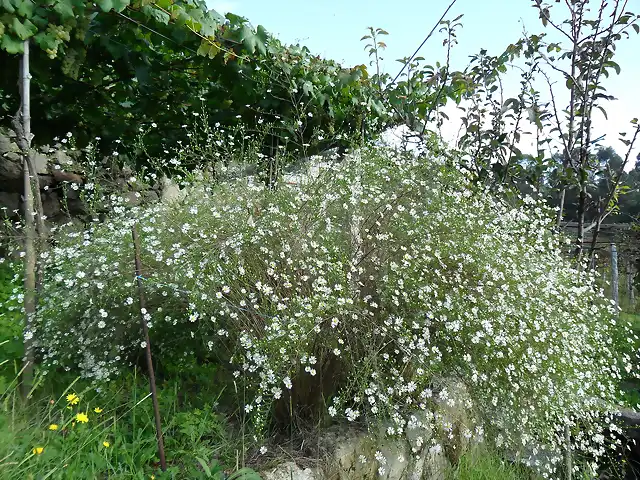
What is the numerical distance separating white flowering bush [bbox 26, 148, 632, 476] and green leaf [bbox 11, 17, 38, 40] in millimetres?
1127

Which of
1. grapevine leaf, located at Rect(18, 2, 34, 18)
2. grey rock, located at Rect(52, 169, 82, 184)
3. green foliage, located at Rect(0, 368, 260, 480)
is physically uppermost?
grapevine leaf, located at Rect(18, 2, 34, 18)

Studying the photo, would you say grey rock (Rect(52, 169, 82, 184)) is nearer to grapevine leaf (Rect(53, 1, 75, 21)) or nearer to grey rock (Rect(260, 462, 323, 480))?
grapevine leaf (Rect(53, 1, 75, 21))

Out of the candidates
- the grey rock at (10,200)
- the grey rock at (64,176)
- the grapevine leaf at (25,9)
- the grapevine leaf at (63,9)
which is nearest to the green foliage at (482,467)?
the grapevine leaf at (63,9)

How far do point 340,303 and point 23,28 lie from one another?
7.63 ft

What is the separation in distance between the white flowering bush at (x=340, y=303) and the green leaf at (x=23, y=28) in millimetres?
1127

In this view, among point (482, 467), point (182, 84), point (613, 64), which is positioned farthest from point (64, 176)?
point (613, 64)

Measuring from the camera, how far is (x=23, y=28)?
A: 9.53ft

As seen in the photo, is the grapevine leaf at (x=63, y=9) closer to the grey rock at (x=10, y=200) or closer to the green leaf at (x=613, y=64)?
the grey rock at (x=10, y=200)

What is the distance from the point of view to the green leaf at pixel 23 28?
2.88 meters

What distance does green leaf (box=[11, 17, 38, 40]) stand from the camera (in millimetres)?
2877

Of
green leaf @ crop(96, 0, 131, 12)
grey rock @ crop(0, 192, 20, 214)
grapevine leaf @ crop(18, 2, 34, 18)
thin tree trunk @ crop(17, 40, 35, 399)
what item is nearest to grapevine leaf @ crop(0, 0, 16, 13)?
grapevine leaf @ crop(18, 2, 34, 18)

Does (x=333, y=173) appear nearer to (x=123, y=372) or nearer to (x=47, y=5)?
(x=123, y=372)

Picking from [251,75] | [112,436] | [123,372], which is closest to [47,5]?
[251,75]

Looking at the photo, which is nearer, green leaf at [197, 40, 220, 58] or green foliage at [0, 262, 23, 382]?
green foliage at [0, 262, 23, 382]
